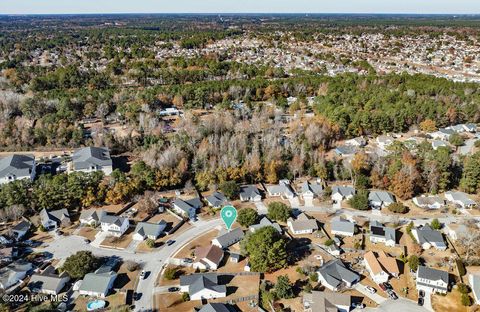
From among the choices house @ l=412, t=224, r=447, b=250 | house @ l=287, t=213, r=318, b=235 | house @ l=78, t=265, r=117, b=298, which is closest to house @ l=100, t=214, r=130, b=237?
house @ l=78, t=265, r=117, b=298

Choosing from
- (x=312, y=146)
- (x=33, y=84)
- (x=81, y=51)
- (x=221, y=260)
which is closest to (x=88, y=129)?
(x=33, y=84)

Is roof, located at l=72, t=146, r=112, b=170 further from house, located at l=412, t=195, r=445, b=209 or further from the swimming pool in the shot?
house, located at l=412, t=195, r=445, b=209

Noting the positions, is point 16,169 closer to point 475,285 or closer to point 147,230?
point 147,230

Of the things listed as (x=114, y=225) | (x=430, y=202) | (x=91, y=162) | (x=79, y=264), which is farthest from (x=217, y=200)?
(x=430, y=202)

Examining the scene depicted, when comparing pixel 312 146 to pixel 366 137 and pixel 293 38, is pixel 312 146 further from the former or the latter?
pixel 293 38

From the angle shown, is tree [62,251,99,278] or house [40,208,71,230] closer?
tree [62,251,99,278]
